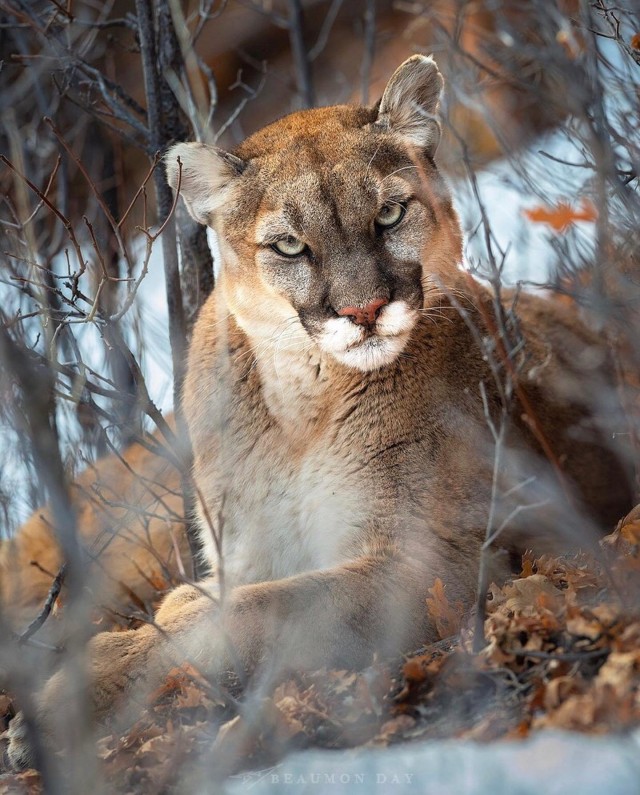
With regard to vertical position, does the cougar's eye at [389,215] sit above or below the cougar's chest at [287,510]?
above

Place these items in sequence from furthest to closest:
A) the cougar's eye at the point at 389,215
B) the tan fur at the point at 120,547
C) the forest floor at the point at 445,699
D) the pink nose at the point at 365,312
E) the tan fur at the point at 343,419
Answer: the tan fur at the point at 120,547, the cougar's eye at the point at 389,215, the pink nose at the point at 365,312, the tan fur at the point at 343,419, the forest floor at the point at 445,699

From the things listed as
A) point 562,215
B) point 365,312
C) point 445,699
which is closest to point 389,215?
point 365,312


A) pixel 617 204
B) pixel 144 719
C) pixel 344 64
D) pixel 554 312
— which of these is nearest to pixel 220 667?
pixel 144 719

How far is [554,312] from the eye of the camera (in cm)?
538

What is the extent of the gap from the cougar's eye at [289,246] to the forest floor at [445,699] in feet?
5.69

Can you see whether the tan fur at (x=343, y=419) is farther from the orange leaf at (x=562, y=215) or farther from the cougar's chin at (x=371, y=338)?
the orange leaf at (x=562, y=215)

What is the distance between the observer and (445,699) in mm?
2834

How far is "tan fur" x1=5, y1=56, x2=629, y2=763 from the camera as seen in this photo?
3.51 m

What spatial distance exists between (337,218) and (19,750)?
2447mm

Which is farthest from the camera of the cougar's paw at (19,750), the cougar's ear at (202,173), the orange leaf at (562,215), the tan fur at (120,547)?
the tan fur at (120,547)

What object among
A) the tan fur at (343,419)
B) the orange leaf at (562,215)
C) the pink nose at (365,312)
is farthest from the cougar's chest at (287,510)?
the orange leaf at (562,215)

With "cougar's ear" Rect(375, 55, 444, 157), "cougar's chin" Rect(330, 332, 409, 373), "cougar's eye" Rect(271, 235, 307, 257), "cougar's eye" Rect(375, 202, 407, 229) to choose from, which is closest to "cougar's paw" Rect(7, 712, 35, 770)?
"cougar's chin" Rect(330, 332, 409, 373)

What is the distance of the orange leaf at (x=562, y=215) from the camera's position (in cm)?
421

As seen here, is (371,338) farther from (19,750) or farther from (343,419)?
(19,750)
